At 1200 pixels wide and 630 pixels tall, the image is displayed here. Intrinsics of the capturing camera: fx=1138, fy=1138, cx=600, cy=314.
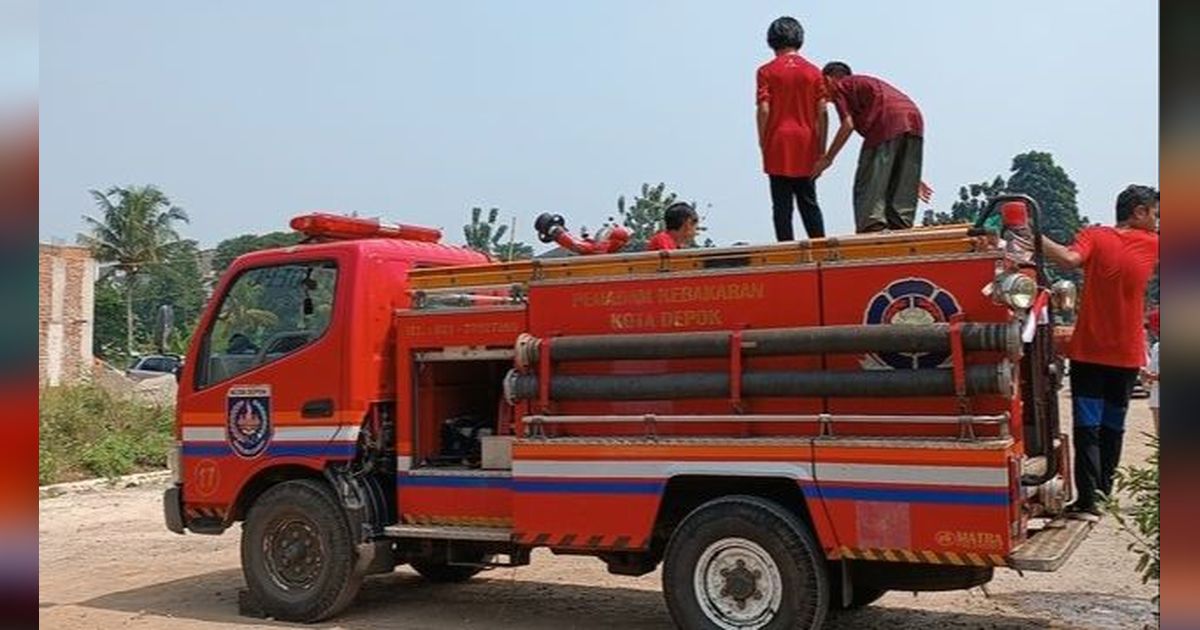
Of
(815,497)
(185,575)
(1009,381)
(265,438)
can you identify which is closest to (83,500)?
(185,575)

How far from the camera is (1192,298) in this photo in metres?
1.13

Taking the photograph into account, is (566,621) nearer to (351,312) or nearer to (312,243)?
(351,312)

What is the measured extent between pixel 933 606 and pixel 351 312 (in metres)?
4.28

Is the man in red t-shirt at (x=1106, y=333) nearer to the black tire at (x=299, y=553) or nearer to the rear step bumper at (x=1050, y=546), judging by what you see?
the rear step bumper at (x=1050, y=546)

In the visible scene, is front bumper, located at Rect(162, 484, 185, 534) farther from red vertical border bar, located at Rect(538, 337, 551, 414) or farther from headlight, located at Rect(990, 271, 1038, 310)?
headlight, located at Rect(990, 271, 1038, 310)

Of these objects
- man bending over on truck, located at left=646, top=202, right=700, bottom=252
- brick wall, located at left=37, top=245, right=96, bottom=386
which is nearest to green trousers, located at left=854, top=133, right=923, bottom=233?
man bending over on truck, located at left=646, top=202, right=700, bottom=252

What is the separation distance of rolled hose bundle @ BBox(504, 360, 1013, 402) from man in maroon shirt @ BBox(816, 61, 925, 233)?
1.57 m

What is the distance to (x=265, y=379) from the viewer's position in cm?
757

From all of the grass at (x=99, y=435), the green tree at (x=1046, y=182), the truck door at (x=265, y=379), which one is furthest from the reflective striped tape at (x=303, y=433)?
the green tree at (x=1046, y=182)

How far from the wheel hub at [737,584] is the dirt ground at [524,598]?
1298 mm

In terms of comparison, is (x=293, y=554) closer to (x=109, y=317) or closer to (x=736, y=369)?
(x=736, y=369)

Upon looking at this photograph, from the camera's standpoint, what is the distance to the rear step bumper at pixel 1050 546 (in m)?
5.25

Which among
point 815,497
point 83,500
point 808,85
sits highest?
point 808,85

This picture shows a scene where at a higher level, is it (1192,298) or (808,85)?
(808,85)
